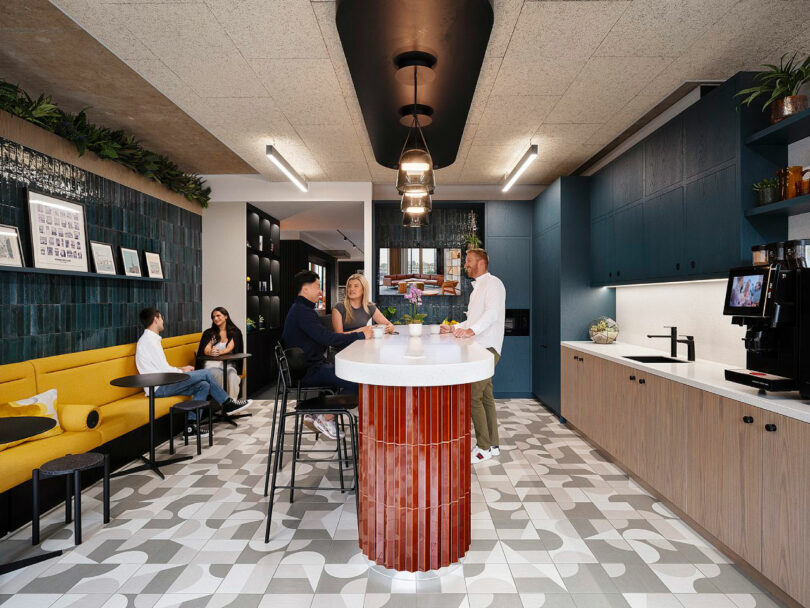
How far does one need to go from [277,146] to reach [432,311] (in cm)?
328

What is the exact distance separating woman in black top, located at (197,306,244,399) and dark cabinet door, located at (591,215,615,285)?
4.38 m

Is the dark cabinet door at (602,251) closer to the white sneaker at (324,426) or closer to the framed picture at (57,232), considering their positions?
the white sneaker at (324,426)

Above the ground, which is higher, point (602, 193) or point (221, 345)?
point (602, 193)

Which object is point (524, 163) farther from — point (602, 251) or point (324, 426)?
point (324, 426)

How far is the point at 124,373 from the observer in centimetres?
455

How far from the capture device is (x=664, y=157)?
3750 millimetres

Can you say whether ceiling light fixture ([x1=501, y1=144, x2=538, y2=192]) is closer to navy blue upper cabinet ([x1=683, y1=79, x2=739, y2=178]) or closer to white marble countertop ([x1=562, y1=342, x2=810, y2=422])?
navy blue upper cabinet ([x1=683, y1=79, x2=739, y2=178])

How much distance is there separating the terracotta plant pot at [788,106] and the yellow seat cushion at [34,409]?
490 centimetres

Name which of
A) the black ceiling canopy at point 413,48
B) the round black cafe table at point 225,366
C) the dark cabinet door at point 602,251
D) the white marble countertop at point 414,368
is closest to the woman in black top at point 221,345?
the round black cafe table at point 225,366

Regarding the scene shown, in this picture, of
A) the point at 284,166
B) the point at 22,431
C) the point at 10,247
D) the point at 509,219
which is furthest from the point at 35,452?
the point at 509,219

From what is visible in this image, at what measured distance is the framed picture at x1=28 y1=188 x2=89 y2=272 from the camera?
359 cm

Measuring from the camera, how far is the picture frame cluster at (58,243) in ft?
11.2

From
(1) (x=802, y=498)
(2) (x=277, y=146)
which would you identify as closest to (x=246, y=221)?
(2) (x=277, y=146)

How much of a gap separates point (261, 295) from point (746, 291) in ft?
21.3
